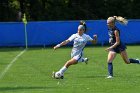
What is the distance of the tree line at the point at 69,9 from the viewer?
2127 inches

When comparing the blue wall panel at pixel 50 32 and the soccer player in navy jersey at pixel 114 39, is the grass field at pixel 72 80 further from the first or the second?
the blue wall panel at pixel 50 32

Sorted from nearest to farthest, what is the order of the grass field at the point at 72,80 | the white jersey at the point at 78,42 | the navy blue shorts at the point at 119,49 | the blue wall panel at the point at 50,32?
the grass field at the point at 72,80
the white jersey at the point at 78,42
the navy blue shorts at the point at 119,49
the blue wall panel at the point at 50,32

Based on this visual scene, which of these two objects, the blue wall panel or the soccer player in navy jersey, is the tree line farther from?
the soccer player in navy jersey

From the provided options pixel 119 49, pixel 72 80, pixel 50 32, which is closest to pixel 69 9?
pixel 50 32

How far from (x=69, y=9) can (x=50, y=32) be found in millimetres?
12380

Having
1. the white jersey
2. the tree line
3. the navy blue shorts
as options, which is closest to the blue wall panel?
the tree line

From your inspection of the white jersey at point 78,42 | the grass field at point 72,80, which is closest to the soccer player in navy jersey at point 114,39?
the grass field at point 72,80

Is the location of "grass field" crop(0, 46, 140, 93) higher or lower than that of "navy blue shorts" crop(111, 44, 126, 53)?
lower

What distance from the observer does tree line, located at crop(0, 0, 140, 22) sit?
177ft

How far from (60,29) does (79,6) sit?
43.5 feet

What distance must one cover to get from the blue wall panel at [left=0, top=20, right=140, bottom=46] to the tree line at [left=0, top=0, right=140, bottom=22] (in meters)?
10.4

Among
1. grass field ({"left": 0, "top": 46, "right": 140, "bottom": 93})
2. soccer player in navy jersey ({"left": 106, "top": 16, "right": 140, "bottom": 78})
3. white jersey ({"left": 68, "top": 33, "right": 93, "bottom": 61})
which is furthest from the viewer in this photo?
white jersey ({"left": 68, "top": 33, "right": 93, "bottom": 61})

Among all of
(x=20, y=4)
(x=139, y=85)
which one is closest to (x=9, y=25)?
(x=20, y=4)

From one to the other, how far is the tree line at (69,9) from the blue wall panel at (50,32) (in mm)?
10420
